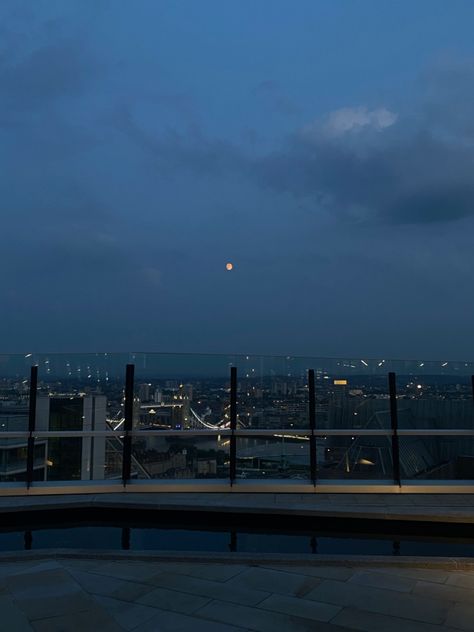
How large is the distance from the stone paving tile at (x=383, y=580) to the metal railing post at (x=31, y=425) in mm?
4794

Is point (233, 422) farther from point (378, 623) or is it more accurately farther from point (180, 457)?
point (378, 623)

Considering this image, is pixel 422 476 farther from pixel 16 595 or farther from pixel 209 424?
pixel 16 595

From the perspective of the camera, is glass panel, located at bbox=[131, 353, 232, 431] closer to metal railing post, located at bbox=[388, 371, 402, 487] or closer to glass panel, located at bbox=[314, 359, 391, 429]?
glass panel, located at bbox=[314, 359, 391, 429]

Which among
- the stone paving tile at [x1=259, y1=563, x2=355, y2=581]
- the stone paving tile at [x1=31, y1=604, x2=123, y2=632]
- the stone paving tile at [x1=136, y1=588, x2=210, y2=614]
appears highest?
the stone paving tile at [x1=31, y1=604, x2=123, y2=632]

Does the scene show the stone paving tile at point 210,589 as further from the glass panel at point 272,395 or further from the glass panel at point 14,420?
the glass panel at point 14,420

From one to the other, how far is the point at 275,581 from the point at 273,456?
3473mm

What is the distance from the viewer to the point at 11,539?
18.7 ft

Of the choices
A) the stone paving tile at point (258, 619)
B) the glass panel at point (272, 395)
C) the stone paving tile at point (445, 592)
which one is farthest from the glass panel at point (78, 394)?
the stone paving tile at point (445, 592)

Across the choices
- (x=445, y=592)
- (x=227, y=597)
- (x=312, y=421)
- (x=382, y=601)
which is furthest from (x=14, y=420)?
(x=445, y=592)

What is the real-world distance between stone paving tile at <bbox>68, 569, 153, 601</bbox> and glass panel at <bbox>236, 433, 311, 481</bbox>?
3.56 metres

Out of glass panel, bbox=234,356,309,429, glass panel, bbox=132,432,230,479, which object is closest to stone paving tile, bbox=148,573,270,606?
glass panel, bbox=132,432,230,479

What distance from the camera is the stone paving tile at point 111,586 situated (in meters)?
3.73

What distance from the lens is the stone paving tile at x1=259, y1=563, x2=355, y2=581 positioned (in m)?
4.23

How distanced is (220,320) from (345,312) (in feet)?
26.7
